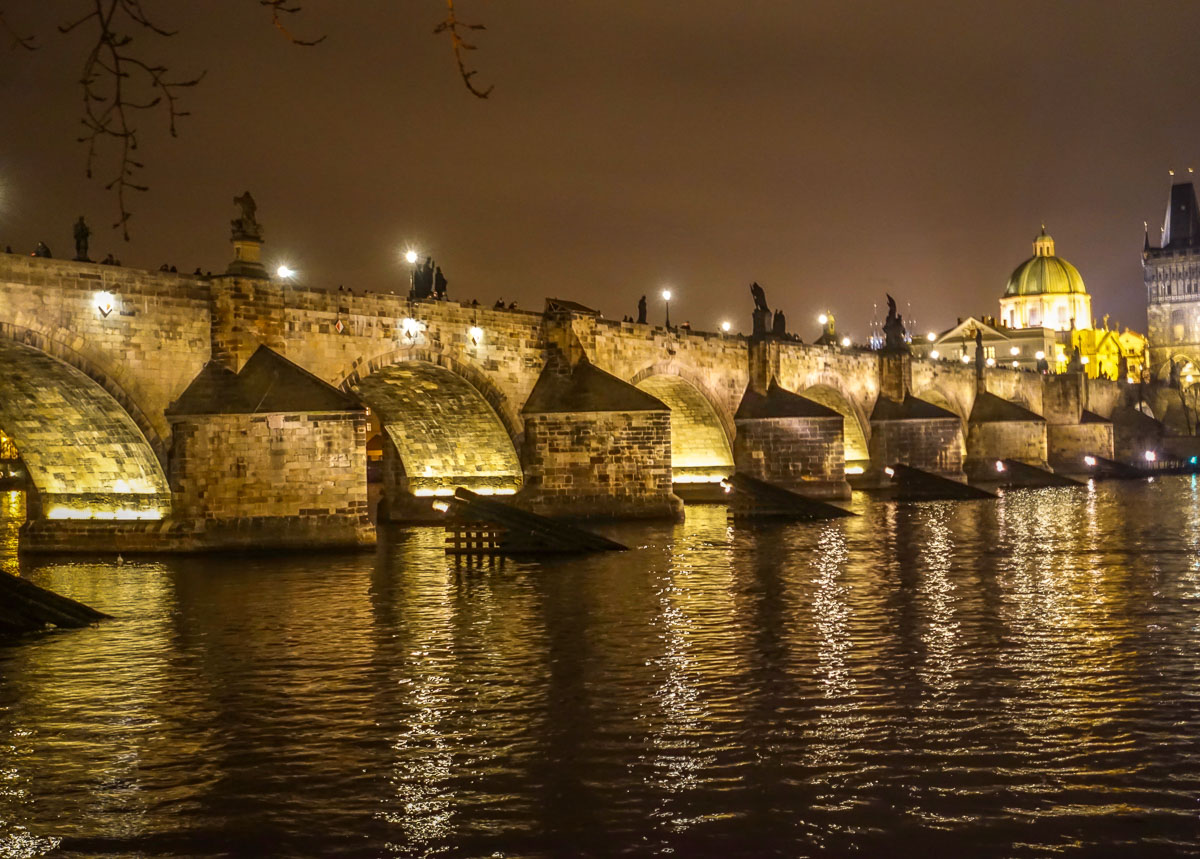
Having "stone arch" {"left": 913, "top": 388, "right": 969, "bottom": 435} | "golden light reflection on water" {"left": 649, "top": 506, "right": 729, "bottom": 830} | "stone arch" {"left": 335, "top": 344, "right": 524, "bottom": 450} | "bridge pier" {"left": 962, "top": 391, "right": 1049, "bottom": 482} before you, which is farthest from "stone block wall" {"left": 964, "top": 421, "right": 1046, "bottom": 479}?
"golden light reflection on water" {"left": 649, "top": 506, "right": 729, "bottom": 830}

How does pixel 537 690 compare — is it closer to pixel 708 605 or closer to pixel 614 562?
pixel 708 605

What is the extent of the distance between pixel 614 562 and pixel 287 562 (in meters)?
5.56

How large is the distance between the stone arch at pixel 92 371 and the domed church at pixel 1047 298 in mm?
109636

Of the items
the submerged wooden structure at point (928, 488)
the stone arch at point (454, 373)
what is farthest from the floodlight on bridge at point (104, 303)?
the submerged wooden structure at point (928, 488)

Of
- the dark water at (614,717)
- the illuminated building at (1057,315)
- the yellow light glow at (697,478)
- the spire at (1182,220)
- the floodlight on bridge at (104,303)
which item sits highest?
the spire at (1182,220)

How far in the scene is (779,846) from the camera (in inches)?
285

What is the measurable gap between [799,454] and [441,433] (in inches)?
497

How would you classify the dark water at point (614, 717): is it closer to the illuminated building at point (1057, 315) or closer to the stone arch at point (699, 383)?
the stone arch at point (699, 383)

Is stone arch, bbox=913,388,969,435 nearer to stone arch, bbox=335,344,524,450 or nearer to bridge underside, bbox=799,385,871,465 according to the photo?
bridge underside, bbox=799,385,871,465

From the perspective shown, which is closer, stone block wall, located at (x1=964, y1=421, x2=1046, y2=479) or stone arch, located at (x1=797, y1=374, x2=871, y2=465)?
stone arch, located at (x1=797, y1=374, x2=871, y2=465)

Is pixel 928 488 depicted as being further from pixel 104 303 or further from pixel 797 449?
pixel 104 303

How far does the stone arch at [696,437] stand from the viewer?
132ft

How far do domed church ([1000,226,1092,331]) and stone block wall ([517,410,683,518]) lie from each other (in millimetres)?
98787

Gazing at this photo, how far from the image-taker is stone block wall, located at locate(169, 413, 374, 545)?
75.6 feet
